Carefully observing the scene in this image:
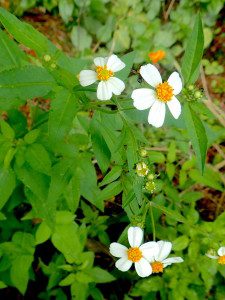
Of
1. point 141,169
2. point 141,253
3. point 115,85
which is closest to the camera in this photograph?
point 141,169

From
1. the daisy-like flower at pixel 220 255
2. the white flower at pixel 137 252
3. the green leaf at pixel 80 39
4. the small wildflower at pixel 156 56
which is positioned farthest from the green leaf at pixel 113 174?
the green leaf at pixel 80 39

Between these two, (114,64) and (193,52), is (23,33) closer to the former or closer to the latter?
(114,64)

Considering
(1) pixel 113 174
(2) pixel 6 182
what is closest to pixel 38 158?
(2) pixel 6 182

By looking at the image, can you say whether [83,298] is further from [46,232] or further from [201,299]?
[201,299]

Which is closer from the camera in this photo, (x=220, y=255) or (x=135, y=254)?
(x=135, y=254)

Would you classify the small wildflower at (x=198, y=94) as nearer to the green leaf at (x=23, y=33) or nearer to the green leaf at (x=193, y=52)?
the green leaf at (x=193, y=52)

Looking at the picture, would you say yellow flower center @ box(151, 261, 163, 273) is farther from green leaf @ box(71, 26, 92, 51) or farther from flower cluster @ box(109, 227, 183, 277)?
green leaf @ box(71, 26, 92, 51)
